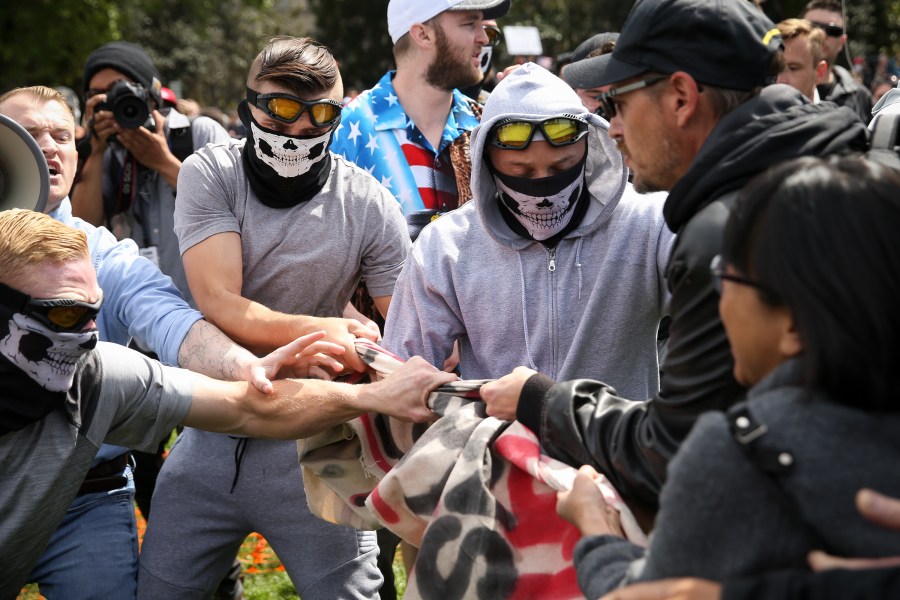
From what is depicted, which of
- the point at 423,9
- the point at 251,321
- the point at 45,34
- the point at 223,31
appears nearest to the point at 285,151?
the point at 251,321

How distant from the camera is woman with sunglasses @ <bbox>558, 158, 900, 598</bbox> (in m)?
1.83

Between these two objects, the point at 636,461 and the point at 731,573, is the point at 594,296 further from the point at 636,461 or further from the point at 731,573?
the point at 731,573

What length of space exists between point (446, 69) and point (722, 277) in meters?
3.49

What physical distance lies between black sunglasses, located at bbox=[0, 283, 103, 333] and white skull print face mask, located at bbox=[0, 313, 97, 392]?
2cm

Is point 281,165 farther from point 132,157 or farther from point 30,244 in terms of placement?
point 132,157

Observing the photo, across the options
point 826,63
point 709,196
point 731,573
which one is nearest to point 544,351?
point 709,196

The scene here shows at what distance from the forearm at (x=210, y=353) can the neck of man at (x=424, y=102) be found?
1.65m

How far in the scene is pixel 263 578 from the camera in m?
6.12

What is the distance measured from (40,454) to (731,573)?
234 centimetres

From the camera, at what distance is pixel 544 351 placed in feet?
11.7

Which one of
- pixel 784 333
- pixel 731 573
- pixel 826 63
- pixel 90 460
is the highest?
pixel 784 333

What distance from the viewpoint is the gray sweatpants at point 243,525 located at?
403 cm

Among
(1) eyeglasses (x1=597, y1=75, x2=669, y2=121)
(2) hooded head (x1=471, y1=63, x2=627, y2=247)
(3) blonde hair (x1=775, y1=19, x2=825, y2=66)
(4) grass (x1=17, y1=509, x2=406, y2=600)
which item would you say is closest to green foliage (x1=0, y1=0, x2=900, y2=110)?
(3) blonde hair (x1=775, y1=19, x2=825, y2=66)

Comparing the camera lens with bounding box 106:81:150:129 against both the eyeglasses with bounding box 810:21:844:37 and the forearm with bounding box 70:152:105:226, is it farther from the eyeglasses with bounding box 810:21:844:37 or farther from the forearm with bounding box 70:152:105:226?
the eyeglasses with bounding box 810:21:844:37
